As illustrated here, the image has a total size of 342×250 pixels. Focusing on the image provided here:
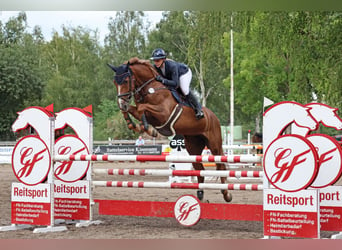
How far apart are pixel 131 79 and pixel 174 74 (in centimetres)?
50

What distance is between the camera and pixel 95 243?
4812 millimetres

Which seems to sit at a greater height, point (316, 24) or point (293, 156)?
point (316, 24)

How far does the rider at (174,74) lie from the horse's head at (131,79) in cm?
12

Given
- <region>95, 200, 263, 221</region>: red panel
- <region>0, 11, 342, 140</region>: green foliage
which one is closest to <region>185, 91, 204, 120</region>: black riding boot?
<region>95, 200, 263, 221</region>: red panel

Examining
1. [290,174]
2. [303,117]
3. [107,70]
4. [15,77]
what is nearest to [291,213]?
[290,174]

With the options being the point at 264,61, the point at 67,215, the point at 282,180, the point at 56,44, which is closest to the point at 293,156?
the point at 282,180

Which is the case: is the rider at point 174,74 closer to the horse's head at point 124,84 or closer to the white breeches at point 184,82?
the white breeches at point 184,82

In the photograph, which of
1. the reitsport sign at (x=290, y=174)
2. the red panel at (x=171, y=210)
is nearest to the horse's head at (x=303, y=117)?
the reitsport sign at (x=290, y=174)

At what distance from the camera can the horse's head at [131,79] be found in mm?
5684

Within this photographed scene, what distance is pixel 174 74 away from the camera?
607 cm

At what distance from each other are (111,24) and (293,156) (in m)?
30.5

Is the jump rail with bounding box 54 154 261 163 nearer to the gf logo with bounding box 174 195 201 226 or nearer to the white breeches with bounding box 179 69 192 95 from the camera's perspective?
the gf logo with bounding box 174 195 201 226

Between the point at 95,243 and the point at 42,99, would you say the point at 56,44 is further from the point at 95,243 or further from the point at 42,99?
the point at 95,243

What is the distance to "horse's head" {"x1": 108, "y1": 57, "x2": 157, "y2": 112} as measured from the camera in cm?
568
